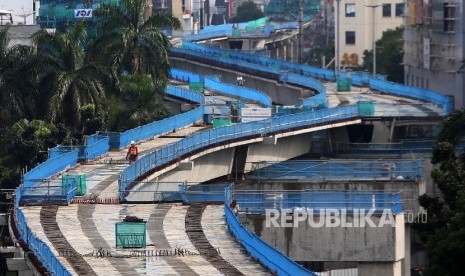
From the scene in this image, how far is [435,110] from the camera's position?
359ft

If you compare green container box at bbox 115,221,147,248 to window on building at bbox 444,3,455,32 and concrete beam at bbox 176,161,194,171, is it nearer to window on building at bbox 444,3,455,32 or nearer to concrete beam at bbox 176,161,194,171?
concrete beam at bbox 176,161,194,171

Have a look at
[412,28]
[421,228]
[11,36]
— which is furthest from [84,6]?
[421,228]

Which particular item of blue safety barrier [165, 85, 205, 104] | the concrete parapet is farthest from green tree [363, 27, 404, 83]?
the concrete parapet

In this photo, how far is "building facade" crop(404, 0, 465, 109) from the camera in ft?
392

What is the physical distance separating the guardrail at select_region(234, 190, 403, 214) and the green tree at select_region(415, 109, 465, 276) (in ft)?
4.68

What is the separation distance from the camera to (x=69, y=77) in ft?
302

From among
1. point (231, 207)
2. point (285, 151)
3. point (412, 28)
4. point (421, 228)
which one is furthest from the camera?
point (412, 28)

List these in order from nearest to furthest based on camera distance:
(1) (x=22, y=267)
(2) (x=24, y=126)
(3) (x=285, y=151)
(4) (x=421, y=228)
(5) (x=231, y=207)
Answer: (1) (x=22, y=267), (5) (x=231, y=207), (4) (x=421, y=228), (2) (x=24, y=126), (3) (x=285, y=151)

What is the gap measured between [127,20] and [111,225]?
50.1 m

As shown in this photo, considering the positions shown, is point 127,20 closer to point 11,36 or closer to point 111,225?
point 11,36

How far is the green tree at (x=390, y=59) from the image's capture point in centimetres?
17489

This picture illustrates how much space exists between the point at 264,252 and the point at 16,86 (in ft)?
143

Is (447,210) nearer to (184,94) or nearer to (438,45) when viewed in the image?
(184,94)

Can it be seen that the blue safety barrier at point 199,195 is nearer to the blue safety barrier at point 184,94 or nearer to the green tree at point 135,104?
the green tree at point 135,104
